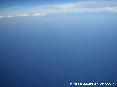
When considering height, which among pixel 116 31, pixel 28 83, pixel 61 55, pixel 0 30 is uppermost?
pixel 0 30

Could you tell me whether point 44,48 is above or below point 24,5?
below

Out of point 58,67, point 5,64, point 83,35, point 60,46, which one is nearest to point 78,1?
point 83,35

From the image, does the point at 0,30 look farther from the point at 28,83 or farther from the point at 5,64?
the point at 28,83

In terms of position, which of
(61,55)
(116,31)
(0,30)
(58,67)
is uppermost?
(0,30)

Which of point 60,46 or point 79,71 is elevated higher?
point 60,46

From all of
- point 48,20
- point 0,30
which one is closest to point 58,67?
point 48,20

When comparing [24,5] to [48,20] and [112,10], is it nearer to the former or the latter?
[48,20]
